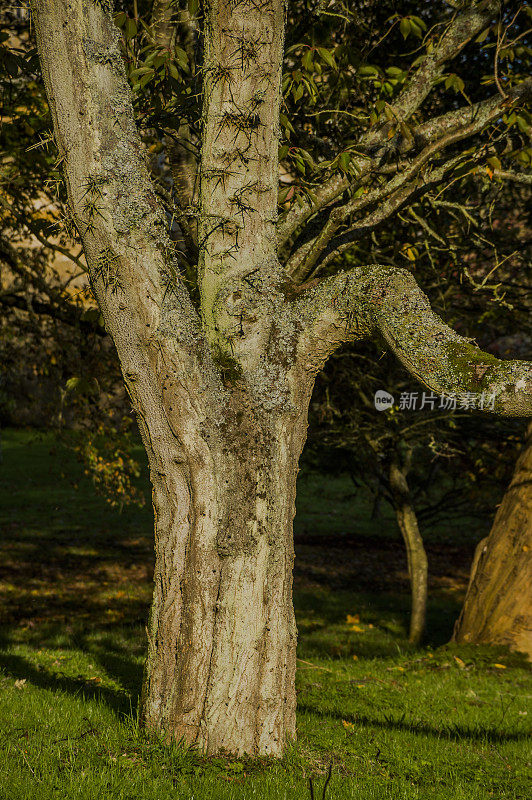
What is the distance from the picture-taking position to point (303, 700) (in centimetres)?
700

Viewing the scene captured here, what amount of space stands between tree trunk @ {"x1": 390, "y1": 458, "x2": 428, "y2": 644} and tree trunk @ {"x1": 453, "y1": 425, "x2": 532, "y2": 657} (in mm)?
2151

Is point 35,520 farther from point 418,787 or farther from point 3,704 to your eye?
point 418,787

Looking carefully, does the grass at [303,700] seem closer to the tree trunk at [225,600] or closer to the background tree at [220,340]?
the tree trunk at [225,600]

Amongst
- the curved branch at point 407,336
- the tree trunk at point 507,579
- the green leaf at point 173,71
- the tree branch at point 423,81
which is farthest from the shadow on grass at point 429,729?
the green leaf at point 173,71

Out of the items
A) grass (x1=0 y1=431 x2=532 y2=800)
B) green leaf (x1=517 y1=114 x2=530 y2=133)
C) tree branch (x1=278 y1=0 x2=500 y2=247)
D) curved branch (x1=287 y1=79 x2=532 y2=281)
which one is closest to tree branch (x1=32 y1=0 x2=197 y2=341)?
curved branch (x1=287 y1=79 x2=532 y2=281)

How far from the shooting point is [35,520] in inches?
1000

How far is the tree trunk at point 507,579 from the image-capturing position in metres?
8.90

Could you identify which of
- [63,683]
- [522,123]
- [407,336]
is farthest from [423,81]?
[63,683]

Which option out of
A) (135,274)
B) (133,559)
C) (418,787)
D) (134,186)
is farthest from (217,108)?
(133,559)

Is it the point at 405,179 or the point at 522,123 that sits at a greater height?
the point at 522,123

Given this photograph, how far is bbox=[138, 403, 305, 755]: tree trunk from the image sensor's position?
4.42m

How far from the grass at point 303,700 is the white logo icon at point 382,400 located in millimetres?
3710

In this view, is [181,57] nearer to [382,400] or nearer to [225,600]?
[225,600]

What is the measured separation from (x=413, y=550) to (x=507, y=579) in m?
2.69
